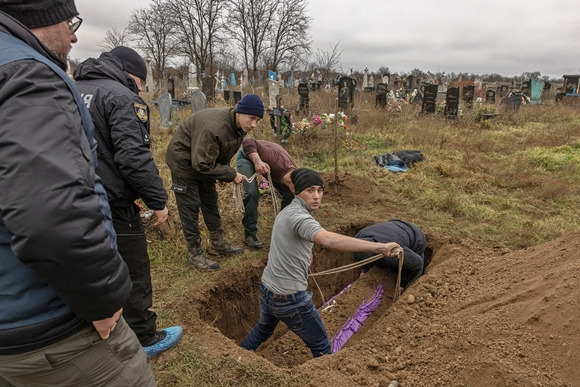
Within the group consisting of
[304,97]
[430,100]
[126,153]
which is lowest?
[126,153]

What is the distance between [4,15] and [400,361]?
108 inches

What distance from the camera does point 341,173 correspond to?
7.50 m

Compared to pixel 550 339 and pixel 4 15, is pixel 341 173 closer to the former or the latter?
pixel 550 339

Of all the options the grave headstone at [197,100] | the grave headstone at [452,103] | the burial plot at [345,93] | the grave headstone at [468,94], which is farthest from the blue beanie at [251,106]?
the grave headstone at [468,94]

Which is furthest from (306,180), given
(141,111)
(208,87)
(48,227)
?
(208,87)

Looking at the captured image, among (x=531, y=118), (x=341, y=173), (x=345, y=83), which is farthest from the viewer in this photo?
(x=531, y=118)

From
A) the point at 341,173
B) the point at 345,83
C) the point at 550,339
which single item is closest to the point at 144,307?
the point at 550,339

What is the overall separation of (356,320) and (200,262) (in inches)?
70.7

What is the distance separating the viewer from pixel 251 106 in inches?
140

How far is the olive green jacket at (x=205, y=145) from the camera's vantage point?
3.59 metres

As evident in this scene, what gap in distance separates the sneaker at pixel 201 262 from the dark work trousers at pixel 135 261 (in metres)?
1.44

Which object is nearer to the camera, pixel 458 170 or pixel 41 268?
pixel 41 268

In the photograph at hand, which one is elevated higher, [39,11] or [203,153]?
[39,11]

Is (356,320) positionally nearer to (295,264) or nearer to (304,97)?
(295,264)
